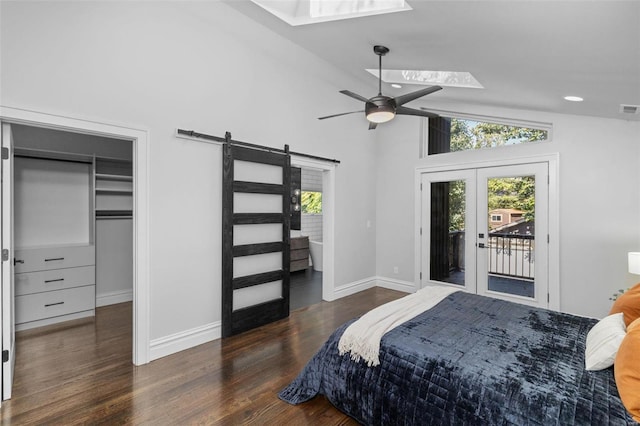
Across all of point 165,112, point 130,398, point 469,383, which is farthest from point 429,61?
point 130,398

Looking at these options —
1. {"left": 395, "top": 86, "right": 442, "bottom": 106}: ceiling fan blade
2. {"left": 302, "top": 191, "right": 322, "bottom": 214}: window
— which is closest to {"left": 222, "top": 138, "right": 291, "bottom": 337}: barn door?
{"left": 395, "top": 86, "right": 442, "bottom": 106}: ceiling fan blade

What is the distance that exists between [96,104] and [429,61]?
10.3ft

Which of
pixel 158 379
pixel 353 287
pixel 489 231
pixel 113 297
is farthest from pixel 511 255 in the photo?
pixel 113 297

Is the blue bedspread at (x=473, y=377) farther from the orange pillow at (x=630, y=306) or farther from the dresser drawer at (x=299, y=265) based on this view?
the dresser drawer at (x=299, y=265)

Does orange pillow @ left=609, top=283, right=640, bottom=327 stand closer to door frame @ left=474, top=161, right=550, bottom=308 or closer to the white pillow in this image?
the white pillow

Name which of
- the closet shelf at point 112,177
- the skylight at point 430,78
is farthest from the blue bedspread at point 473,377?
the closet shelf at point 112,177

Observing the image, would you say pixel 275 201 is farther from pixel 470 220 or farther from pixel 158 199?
pixel 470 220

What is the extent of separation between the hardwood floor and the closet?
0.35 m

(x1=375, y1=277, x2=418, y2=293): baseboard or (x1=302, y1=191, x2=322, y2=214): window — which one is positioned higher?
(x1=302, y1=191, x2=322, y2=214): window

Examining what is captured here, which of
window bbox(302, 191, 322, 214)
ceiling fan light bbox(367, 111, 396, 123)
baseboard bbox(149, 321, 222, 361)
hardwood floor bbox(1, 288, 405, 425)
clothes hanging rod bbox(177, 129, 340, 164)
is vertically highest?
ceiling fan light bbox(367, 111, 396, 123)

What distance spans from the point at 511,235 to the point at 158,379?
4.64 m

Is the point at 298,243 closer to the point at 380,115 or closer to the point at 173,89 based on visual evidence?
the point at 380,115

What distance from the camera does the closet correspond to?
12.2ft

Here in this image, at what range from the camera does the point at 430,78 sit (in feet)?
13.8
